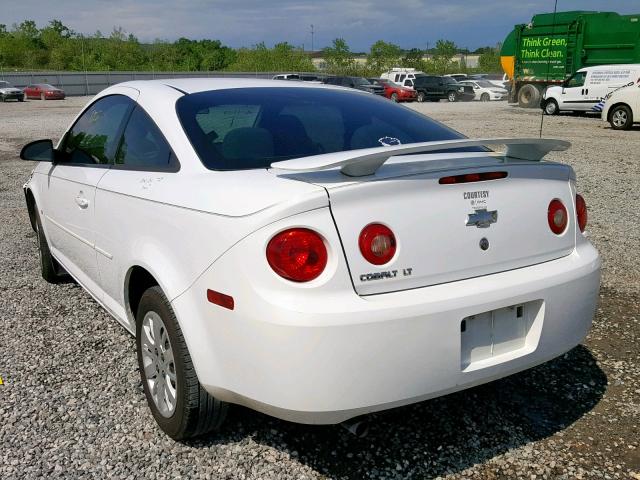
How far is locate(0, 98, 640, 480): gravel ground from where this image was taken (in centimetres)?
260

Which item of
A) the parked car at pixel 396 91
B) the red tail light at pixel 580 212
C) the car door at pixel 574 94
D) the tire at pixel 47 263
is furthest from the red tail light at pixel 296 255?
the parked car at pixel 396 91

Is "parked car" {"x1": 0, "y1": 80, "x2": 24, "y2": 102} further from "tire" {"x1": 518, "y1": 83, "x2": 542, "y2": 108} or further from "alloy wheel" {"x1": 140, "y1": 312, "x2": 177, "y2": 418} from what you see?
"alloy wheel" {"x1": 140, "y1": 312, "x2": 177, "y2": 418}

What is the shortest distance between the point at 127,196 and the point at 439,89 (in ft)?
124

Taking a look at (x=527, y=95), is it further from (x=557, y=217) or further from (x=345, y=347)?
(x=345, y=347)

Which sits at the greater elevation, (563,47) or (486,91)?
(563,47)

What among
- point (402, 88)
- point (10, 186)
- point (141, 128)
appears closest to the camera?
point (141, 128)

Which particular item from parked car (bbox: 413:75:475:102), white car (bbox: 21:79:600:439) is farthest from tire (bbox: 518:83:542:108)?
white car (bbox: 21:79:600:439)

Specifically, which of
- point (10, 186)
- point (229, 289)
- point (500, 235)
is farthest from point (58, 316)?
point (10, 186)

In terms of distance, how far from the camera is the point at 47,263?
4.89 meters

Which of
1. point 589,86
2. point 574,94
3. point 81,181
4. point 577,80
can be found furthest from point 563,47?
point 81,181

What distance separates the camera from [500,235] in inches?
95.8

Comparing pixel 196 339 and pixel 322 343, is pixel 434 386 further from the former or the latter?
pixel 196 339

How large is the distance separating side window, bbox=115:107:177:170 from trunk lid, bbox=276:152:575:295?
0.86 m

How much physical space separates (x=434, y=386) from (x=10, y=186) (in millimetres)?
9667
